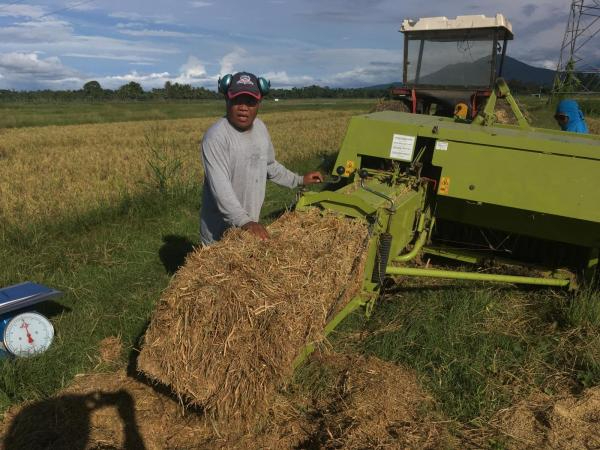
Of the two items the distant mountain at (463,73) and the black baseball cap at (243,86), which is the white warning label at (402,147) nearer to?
the black baseball cap at (243,86)

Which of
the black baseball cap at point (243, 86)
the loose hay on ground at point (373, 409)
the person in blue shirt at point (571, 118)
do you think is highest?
the black baseball cap at point (243, 86)

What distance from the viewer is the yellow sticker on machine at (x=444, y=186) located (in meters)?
4.23

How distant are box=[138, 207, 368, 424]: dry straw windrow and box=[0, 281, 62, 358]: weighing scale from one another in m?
1.38

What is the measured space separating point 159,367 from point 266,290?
721mm

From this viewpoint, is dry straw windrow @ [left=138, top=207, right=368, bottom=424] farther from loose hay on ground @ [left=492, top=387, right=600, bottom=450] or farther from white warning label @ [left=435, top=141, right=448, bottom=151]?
white warning label @ [left=435, top=141, right=448, bottom=151]

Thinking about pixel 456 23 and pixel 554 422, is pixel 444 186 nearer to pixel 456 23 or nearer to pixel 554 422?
pixel 554 422

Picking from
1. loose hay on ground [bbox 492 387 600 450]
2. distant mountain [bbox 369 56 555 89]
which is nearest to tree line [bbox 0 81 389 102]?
distant mountain [bbox 369 56 555 89]

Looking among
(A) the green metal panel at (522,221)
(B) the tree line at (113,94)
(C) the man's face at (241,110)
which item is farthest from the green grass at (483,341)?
(B) the tree line at (113,94)

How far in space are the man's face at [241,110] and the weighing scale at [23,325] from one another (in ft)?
Result: 6.25

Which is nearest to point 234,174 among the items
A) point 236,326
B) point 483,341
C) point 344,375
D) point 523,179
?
point 236,326

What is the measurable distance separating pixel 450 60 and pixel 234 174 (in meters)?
7.19

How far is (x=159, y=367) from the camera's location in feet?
8.50

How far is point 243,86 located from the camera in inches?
129

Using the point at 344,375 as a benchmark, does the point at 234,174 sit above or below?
above
